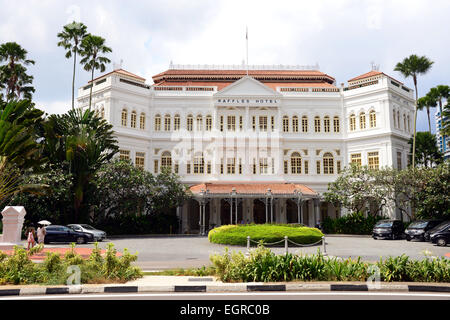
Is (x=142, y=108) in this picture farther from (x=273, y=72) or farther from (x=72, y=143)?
(x=273, y=72)

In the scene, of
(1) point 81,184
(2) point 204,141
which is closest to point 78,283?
(1) point 81,184

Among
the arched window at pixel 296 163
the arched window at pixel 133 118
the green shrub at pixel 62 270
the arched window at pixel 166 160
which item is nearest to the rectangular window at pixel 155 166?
the arched window at pixel 166 160

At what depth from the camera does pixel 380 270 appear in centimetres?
956

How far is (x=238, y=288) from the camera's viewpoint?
28.6 feet

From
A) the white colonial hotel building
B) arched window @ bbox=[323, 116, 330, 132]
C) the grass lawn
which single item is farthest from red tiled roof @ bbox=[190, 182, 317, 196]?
the grass lawn

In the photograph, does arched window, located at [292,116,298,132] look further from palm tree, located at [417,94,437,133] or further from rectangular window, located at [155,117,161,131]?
palm tree, located at [417,94,437,133]

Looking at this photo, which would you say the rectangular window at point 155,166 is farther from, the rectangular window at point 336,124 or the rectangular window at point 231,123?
the rectangular window at point 336,124

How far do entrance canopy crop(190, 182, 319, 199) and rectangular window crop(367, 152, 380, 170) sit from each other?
21.6 ft

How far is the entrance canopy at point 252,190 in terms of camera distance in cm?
3058

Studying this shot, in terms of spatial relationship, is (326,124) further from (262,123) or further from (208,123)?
(208,123)

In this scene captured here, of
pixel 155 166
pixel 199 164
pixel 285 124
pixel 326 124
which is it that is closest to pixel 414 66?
pixel 326 124

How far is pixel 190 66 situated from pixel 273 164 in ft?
48.5

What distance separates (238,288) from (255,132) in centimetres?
2771

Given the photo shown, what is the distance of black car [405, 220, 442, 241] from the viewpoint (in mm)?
24188
